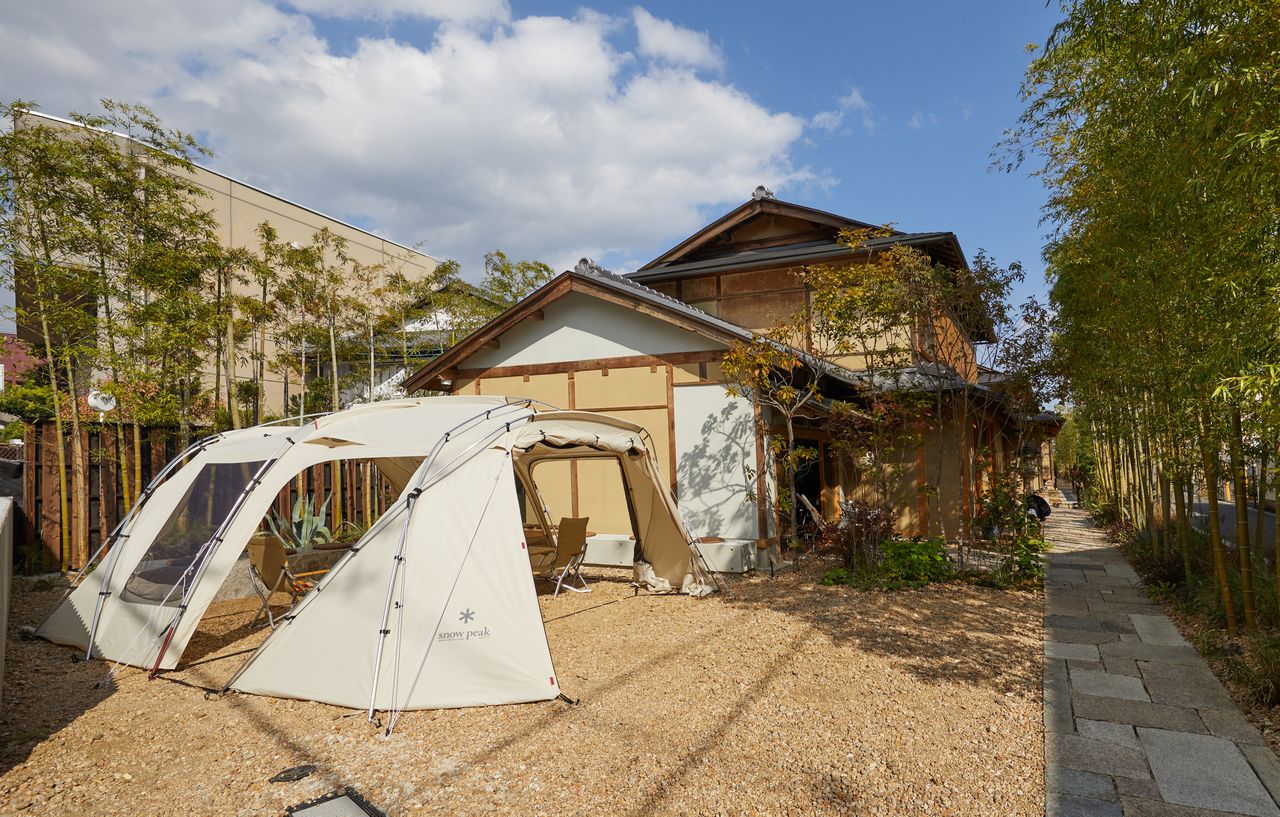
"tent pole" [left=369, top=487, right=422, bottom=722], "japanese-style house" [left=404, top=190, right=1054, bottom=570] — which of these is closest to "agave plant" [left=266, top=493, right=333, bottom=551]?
"japanese-style house" [left=404, top=190, right=1054, bottom=570]

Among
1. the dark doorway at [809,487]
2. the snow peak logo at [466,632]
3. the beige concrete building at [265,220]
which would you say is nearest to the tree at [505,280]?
the beige concrete building at [265,220]

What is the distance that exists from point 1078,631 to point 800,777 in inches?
160

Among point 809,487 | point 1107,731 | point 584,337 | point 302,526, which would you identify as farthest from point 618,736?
point 809,487

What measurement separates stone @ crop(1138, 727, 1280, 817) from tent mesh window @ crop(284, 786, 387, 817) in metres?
3.65

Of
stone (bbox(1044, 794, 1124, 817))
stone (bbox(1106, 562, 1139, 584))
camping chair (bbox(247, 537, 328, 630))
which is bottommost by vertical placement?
stone (bbox(1106, 562, 1139, 584))

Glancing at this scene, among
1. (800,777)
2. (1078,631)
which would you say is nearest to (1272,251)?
(800,777)

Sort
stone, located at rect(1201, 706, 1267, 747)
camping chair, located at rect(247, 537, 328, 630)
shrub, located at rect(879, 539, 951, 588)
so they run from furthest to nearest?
1. shrub, located at rect(879, 539, 951, 588)
2. camping chair, located at rect(247, 537, 328, 630)
3. stone, located at rect(1201, 706, 1267, 747)

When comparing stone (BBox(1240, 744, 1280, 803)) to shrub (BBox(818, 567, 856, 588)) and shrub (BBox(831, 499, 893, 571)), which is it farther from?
shrub (BBox(831, 499, 893, 571))

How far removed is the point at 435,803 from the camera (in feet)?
11.2

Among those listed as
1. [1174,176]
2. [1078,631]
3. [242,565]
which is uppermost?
[1174,176]

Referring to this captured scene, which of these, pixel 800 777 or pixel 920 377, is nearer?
pixel 800 777

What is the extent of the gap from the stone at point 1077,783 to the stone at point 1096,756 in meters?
0.07

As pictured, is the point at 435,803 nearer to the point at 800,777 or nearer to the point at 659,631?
the point at 800,777

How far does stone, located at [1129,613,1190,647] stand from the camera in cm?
600
